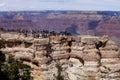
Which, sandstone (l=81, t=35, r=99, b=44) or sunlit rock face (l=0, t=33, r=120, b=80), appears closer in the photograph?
sunlit rock face (l=0, t=33, r=120, b=80)

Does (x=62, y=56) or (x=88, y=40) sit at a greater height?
(x=88, y=40)

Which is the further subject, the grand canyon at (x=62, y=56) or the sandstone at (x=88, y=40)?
the sandstone at (x=88, y=40)

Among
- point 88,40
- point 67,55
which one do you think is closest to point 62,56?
point 67,55

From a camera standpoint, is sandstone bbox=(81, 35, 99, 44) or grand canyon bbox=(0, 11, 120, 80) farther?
sandstone bbox=(81, 35, 99, 44)

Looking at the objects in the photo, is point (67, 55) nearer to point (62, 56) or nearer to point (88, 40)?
point (62, 56)

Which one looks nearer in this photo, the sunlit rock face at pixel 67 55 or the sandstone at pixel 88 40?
the sunlit rock face at pixel 67 55

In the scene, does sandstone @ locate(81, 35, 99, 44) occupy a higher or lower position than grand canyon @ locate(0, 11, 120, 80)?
higher

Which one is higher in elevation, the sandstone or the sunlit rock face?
the sandstone

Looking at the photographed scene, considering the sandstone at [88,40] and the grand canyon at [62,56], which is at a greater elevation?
the sandstone at [88,40]

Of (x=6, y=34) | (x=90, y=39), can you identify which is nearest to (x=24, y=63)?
(x=6, y=34)
